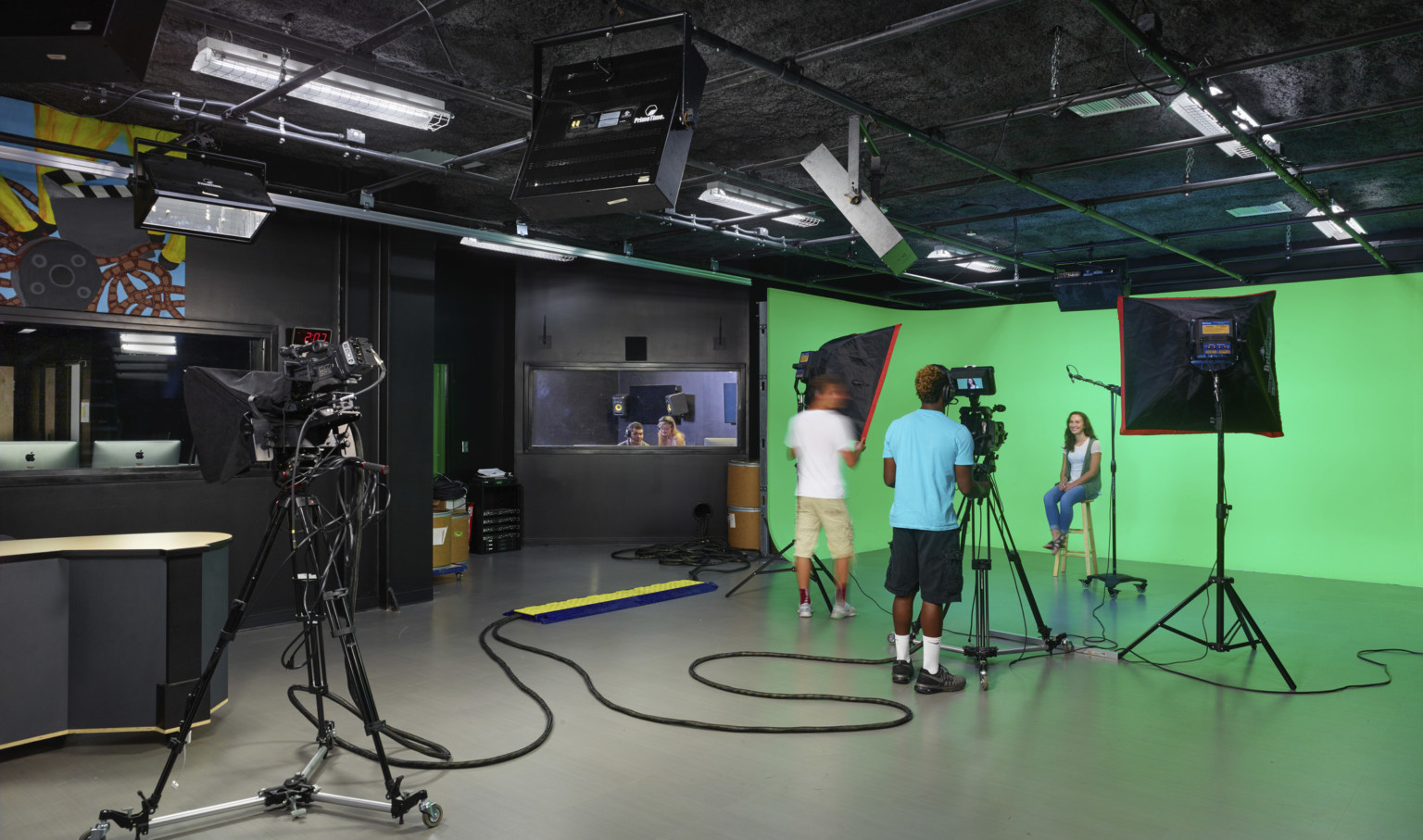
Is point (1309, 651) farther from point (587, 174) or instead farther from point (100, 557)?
point (100, 557)

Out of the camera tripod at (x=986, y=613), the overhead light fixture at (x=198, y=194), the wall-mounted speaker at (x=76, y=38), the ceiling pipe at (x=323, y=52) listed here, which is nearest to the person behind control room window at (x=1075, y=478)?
the camera tripod at (x=986, y=613)

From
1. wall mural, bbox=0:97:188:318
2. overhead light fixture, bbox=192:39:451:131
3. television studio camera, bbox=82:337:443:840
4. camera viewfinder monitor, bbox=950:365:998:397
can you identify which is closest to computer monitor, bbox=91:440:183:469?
wall mural, bbox=0:97:188:318

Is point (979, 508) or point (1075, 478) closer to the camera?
point (979, 508)

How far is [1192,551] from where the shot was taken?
377 inches

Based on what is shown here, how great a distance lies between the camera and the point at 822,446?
608 centimetres

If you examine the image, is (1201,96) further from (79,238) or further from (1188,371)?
(79,238)

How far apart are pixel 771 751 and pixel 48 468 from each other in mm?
4531

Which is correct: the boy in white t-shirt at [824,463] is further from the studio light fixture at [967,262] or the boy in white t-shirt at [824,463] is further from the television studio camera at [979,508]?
the studio light fixture at [967,262]

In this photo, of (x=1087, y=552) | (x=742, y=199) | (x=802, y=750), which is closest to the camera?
(x=802, y=750)

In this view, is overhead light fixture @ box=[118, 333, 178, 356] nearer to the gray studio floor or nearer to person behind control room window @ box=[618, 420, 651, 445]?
the gray studio floor

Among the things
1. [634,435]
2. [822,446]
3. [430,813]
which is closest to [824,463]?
[822,446]

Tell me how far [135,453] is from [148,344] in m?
0.69

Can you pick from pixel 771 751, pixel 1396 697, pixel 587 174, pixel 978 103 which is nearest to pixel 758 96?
pixel 978 103

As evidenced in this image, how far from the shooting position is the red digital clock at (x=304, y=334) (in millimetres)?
6285
